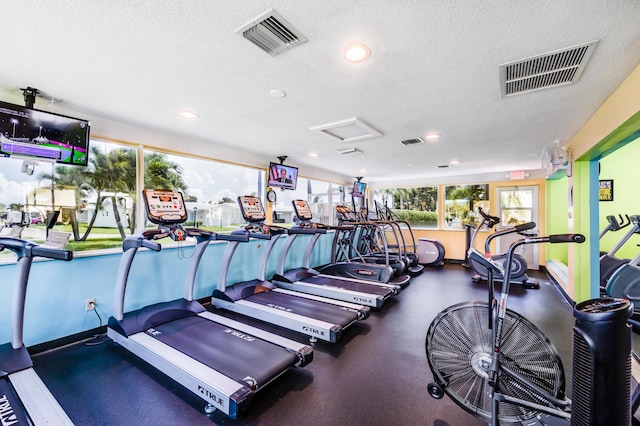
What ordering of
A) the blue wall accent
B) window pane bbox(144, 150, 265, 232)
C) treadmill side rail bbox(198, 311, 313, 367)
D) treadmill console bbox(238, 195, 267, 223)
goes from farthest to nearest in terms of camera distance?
window pane bbox(144, 150, 265, 232) < treadmill console bbox(238, 195, 267, 223) < the blue wall accent < treadmill side rail bbox(198, 311, 313, 367)

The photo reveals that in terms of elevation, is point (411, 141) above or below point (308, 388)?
above

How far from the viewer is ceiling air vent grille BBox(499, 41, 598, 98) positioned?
200 cm

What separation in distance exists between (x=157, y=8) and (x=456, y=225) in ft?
27.4

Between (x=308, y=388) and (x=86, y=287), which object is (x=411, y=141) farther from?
(x=86, y=287)

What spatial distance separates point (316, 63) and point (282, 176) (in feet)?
12.0

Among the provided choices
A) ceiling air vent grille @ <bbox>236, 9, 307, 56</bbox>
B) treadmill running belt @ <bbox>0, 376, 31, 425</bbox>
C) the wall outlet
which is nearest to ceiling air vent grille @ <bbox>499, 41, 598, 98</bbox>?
ceiling air vent grille @ <bbox>236, 9, 307, 56</bbox>

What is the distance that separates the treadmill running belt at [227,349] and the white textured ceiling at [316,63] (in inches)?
96.0

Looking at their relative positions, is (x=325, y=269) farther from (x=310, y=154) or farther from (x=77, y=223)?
(x=77, y=223)

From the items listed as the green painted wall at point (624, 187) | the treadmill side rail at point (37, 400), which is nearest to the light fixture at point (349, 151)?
the treadmill side rail at point (37, 400)

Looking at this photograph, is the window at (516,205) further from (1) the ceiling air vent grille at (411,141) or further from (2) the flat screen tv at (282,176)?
(2) the flat screen tv at (282,176)

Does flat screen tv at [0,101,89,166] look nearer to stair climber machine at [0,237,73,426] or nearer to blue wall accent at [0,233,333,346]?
stair climber machine at [0,237,73,426]

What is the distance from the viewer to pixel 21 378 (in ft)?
7.02

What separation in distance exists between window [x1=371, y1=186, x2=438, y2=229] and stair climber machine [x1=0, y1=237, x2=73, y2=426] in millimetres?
7224

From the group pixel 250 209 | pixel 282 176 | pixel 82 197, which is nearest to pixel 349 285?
pixel 250 209
